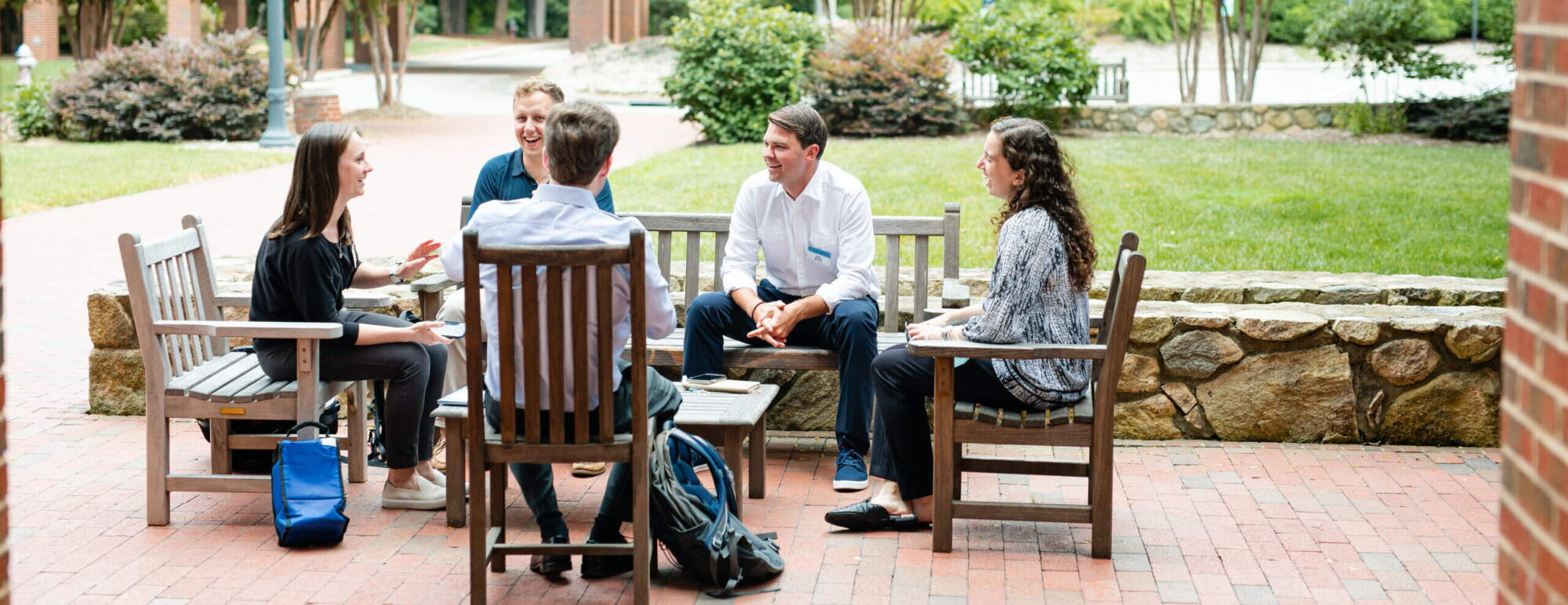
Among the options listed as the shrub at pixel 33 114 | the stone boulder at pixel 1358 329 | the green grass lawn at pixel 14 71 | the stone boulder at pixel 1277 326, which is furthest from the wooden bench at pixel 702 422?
the green grass lawn at pixel 14 71

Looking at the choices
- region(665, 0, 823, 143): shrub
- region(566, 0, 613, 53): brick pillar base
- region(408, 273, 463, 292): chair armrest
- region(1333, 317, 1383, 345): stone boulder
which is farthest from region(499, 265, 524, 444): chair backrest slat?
region(566, 0, 613, 53): brick pillar base

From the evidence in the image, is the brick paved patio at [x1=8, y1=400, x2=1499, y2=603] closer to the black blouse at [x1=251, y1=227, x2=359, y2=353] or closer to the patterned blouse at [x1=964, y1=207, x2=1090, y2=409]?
the patterned blouse at [x1=964, y1=207, x2=1090, y2=409]

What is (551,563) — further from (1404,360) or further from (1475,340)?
(1475,340)

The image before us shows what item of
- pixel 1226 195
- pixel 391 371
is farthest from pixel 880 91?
pixel 391 371

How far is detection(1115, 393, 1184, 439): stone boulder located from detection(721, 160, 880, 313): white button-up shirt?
1217 mm

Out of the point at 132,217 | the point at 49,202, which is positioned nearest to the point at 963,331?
the point at 132,217

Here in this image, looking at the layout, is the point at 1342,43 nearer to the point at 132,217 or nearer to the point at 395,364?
the point at 132,217

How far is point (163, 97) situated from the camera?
791 inches

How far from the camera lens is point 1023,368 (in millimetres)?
4305

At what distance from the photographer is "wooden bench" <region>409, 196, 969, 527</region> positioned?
5262 millimetres

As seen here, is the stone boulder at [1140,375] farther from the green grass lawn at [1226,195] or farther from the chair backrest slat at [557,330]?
the chair backrest slat at [557,330]

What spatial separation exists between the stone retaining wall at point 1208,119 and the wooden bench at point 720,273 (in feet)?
44.6

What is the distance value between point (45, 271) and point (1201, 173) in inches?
391

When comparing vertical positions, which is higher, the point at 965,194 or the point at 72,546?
the point at 965,194
